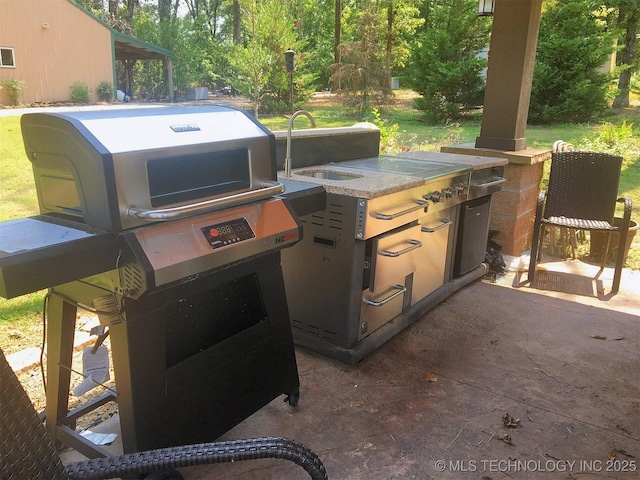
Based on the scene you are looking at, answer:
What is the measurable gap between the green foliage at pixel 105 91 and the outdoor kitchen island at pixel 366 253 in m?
10.2

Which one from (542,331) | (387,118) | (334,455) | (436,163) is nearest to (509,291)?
(542,331)

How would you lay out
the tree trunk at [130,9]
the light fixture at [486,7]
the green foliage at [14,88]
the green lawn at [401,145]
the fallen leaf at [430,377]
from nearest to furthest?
the fallen leaf at [430,377], the green lawn at [401,145], the light fixture at [486,7], the green foliage at [14,88], the tree trunk at [130,9]

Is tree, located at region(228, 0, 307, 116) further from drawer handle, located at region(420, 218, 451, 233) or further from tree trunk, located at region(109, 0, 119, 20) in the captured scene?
drawer handle, located at region(420, 218, 451, 233)

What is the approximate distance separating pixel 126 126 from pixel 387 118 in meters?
12.4

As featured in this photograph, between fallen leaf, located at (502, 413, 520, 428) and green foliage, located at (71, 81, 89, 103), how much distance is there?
34.1 feet

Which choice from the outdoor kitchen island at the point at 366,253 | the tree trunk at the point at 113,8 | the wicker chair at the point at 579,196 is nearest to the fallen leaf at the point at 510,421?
the outdoor kitchen island at the point at 366,253

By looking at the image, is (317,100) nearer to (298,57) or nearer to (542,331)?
(298,57)

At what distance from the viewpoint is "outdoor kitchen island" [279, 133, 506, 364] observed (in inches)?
95.1

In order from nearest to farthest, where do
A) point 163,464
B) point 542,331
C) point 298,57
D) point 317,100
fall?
point 163,464
point 542,331
point 298,57
point 317,100

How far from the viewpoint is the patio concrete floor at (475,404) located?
1.88 meters

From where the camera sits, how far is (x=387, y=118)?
13266mm

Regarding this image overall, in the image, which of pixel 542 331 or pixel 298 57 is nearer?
pixel 542 331

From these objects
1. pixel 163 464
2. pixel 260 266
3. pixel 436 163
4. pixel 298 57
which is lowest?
pixel 163 464

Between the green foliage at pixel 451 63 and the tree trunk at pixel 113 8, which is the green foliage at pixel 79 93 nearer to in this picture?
the tree trunk at pixel 113 8
